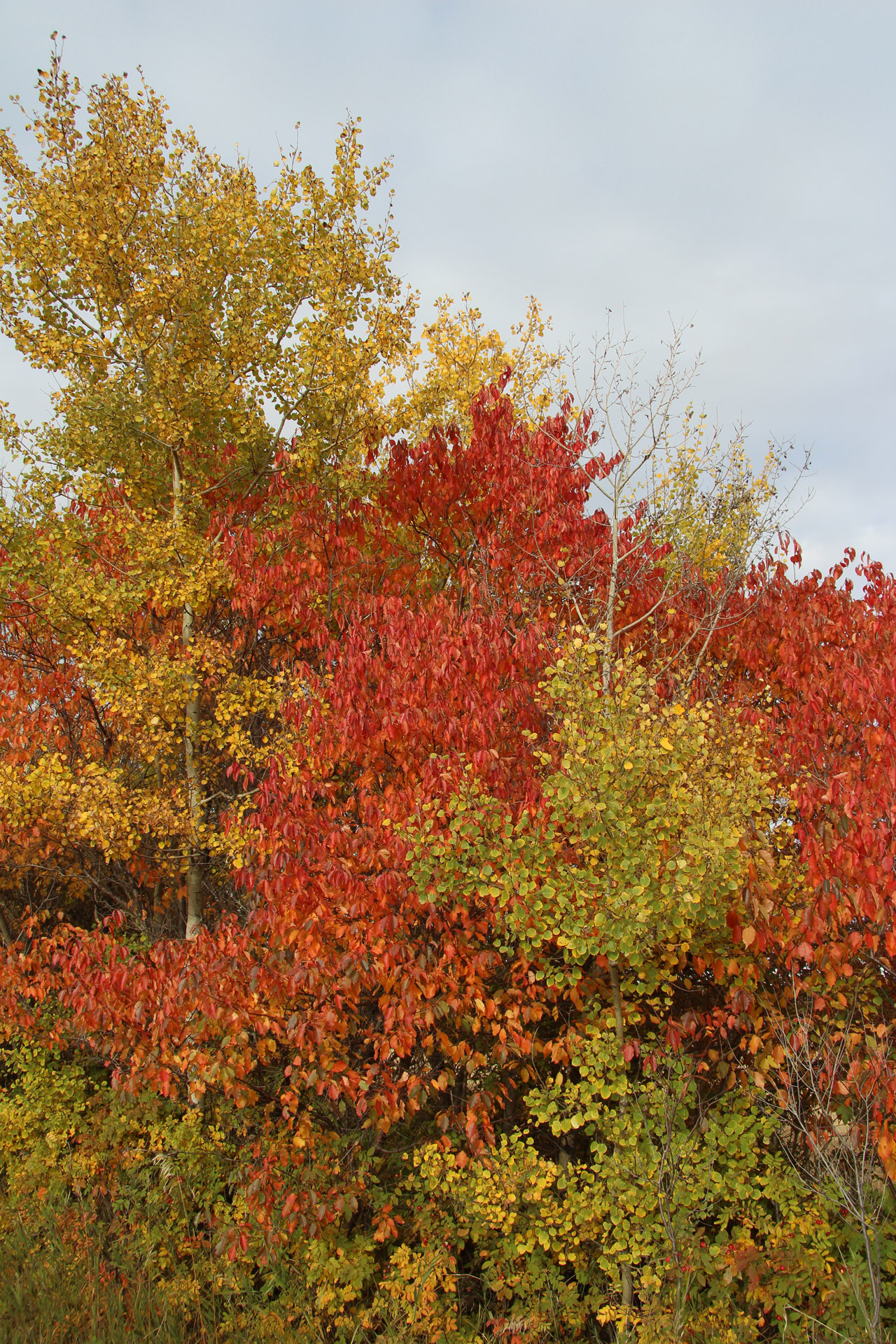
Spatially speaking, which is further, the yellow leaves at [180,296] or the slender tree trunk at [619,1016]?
the yellow leaves at [180,296]

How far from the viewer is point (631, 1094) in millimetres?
6496

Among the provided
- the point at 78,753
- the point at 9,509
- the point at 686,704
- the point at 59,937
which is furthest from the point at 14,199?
the point at 686,704

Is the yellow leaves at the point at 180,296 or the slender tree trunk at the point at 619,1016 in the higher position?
the yellow leaves at the point at 180,296

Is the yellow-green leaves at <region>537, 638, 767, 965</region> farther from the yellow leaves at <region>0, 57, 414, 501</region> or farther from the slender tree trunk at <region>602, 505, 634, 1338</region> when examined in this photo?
the yellow leaves at <region>0, 57, 414, 501</region>

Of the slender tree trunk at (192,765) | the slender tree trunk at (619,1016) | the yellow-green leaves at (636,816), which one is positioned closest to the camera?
the yellow-green leaves at (636,816)

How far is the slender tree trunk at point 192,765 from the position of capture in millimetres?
9281

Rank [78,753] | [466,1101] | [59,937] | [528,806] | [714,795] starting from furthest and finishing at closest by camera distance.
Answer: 1. [78,753]
2. [59,937]
3. [466,1101]
4. [528,806]
5. [714,795]

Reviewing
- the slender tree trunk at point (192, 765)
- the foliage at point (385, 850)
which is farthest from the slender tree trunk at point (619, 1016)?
the slender tree trunk at point (192, 765)

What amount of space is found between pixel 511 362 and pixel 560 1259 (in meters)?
16.2

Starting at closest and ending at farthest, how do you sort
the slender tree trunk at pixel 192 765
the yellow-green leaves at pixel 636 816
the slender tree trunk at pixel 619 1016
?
the yellow-green leaves at pixel 636 816 < the slender tree trunk at pixel 619 1016 < the slender tree trunk at pixel 192 765

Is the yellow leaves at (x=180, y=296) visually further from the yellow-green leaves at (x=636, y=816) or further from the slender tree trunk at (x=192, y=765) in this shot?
the yellow-green leaves at (x=636, y=816)

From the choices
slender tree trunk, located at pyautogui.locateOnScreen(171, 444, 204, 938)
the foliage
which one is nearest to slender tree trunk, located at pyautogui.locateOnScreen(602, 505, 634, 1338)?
the foliage

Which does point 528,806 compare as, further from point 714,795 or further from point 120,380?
point 120,380

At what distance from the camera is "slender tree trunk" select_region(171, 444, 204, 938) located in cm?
928
